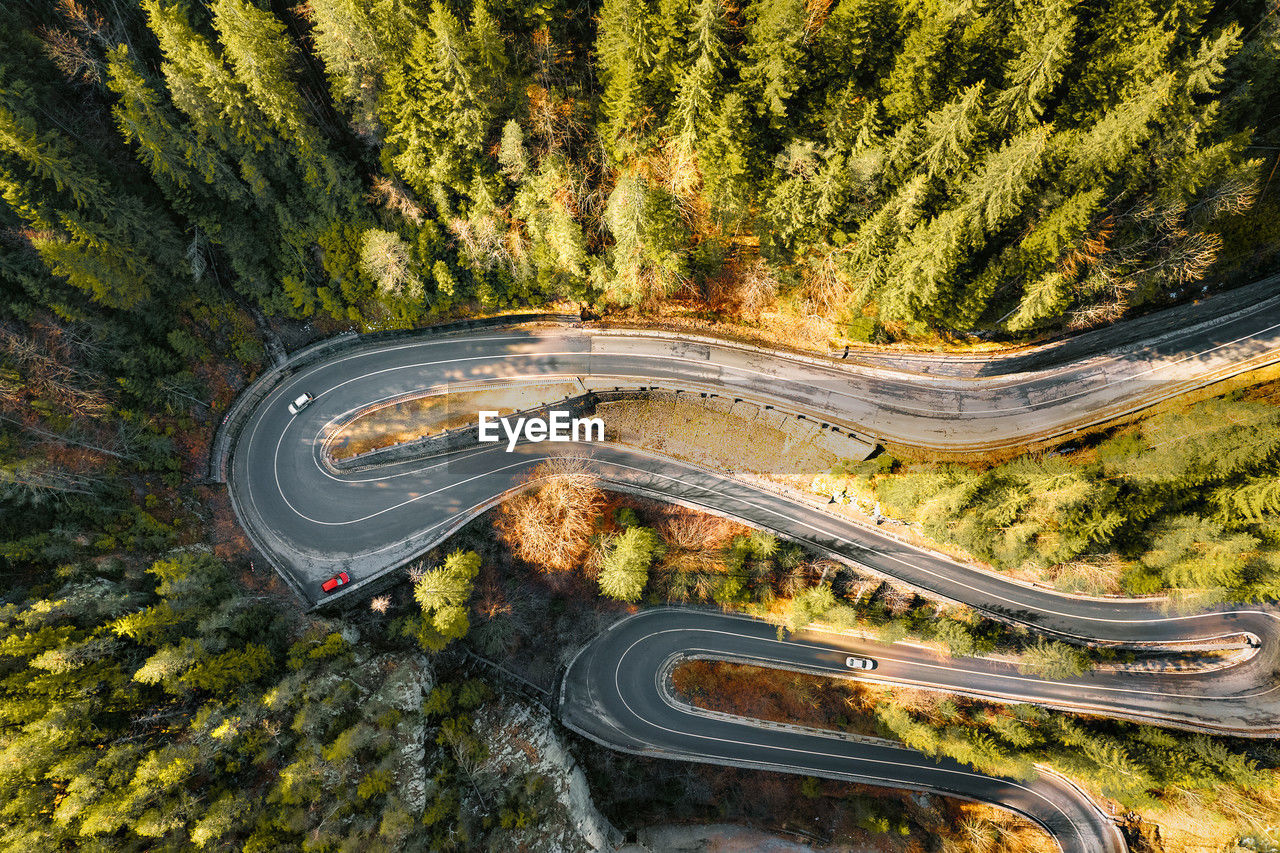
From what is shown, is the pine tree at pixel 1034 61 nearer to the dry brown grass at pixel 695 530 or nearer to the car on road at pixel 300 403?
the dry brown grass at pixel 695 530

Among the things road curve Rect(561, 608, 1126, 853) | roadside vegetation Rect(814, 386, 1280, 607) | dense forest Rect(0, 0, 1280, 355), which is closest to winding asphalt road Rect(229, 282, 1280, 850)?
road curve Rect(561, 608, 1126, 853)

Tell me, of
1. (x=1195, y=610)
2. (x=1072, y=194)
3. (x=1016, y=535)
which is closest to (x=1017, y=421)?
(x=1016, y=535)

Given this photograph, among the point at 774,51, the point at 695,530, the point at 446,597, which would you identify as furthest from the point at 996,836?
the point at 774,51

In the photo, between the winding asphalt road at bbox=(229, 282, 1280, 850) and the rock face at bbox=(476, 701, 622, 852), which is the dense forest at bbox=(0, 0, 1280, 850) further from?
the winding asphalt road at bbox=(229, 282, 1280, 850)

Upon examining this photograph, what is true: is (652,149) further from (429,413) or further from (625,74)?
(429,413)

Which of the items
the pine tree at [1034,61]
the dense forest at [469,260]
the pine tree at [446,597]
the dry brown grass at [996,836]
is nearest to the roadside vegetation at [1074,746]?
the dense forest at [469,260]

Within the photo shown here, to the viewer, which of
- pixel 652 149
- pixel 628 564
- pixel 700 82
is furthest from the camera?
pixel 628 564
